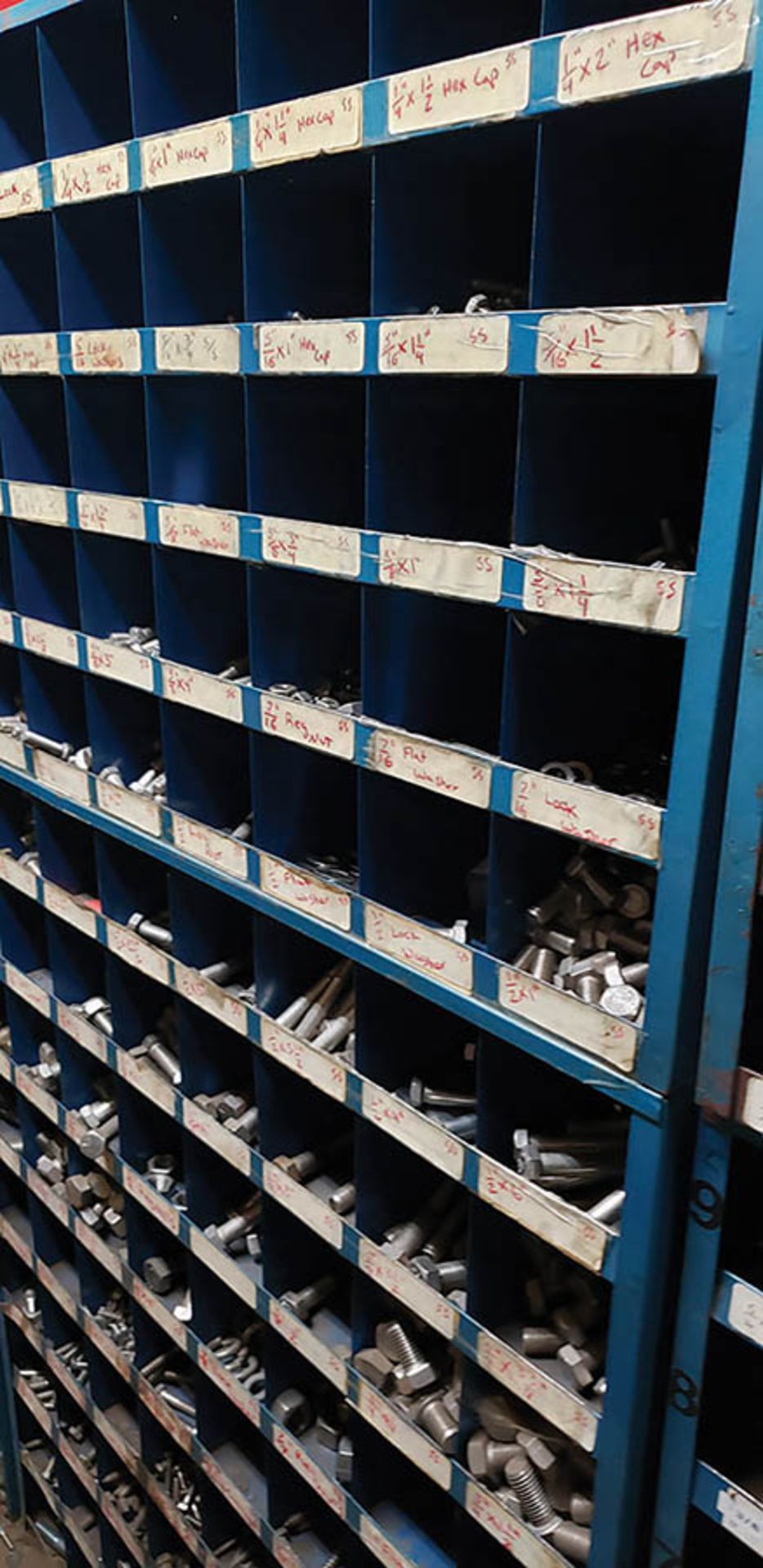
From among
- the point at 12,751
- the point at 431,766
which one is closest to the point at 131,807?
the point at 12,751

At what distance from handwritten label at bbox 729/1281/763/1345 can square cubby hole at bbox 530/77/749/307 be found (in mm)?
1102

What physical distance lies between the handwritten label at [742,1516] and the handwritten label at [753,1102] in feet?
1.46

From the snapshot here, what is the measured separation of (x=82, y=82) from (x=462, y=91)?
3.20ft

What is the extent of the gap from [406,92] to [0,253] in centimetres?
113

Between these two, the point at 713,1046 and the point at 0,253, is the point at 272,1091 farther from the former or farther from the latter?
the point at 0,253

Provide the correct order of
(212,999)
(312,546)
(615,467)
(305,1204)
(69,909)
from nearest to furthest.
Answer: (615,467) < (312,546) < (305,1204) < (212,999) < (69,909)

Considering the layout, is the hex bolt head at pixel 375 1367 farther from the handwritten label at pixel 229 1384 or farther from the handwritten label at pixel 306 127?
the handwritten label at pixel 306 127

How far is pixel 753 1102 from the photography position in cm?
121

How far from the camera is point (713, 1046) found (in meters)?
1.23

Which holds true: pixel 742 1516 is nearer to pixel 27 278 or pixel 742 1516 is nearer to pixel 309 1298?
pixel 309 1298

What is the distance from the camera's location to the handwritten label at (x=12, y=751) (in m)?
2.34

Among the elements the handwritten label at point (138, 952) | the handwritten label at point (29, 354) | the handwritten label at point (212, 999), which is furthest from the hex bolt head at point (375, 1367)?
the handwritten label at point (29, 354)

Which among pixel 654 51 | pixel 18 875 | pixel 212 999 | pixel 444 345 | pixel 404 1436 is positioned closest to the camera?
pixel 654 51

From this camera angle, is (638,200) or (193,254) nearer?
(638,200)
